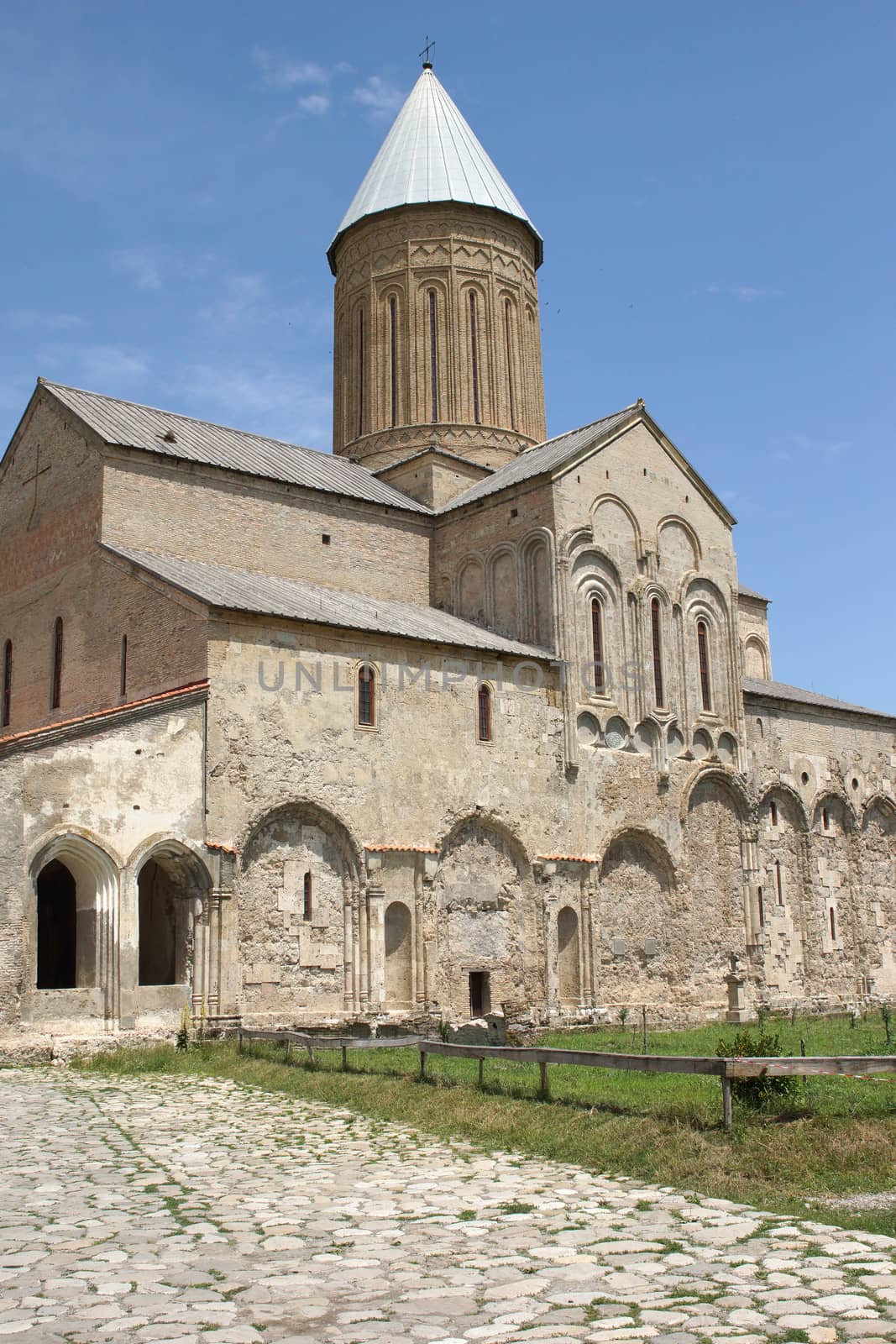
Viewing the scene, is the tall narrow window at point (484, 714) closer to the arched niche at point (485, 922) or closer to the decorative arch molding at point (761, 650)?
the arched niche at point (485, 922)

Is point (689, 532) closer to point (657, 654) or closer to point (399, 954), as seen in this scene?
point (657, 654)

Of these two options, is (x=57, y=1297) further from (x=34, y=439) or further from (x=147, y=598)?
(x=34, y=439)

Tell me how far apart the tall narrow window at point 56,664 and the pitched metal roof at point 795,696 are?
13.8 m

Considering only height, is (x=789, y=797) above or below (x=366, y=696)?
below

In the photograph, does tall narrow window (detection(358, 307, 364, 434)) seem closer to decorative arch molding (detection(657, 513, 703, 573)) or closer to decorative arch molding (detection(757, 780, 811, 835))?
decorative arch molding (detection(657, 513, 703, 573))

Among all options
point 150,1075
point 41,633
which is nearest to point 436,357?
point 41,633

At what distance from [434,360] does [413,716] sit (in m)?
11.3

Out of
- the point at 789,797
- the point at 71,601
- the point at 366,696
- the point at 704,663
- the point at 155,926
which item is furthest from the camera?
the point at 789,797

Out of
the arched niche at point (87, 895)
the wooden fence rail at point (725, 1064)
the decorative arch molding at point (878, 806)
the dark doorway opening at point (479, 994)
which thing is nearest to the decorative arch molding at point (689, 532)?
the decorative arch molding at point (878, 806)

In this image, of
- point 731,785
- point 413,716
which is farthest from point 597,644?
point 413,716

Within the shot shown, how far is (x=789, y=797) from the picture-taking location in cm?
2698

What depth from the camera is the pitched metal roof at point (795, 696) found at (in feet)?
89.2

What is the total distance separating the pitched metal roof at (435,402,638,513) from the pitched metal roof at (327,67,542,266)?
22.4 feet

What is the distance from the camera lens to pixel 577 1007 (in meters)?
21.7
